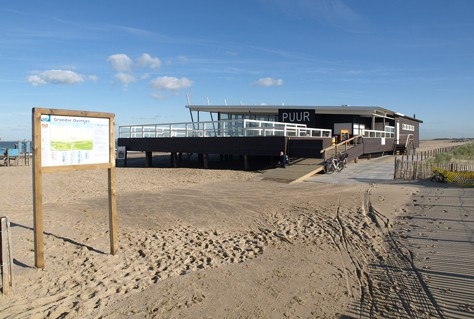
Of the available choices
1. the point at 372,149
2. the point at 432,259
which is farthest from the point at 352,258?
the point at 372,149

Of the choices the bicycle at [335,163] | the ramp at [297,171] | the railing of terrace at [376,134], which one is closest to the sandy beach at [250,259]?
the ramp at [297,171]

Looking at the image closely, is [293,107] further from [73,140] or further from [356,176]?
[73,140]

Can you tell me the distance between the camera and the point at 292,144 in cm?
2086

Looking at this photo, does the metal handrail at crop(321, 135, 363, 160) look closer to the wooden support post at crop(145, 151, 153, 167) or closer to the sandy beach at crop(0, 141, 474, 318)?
the sandy beach at crop(0, 141, 474, 318)

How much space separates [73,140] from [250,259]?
3.38m

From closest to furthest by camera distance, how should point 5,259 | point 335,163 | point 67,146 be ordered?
point 5,259, point 67,146, point 335,163

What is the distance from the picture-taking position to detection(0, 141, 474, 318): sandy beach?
4547mm

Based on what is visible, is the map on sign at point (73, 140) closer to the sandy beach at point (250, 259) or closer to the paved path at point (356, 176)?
the sandy beach at point (250, 259)

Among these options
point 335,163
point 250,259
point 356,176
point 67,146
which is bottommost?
point 250,259

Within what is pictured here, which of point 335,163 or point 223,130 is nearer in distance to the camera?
point 335,163

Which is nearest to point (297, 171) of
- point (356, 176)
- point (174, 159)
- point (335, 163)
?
point (335, 163)

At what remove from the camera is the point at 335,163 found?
767 inches

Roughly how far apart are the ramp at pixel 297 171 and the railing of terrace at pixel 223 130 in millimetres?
2169

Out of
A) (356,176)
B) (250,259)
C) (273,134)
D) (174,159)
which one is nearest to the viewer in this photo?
(250,259)
